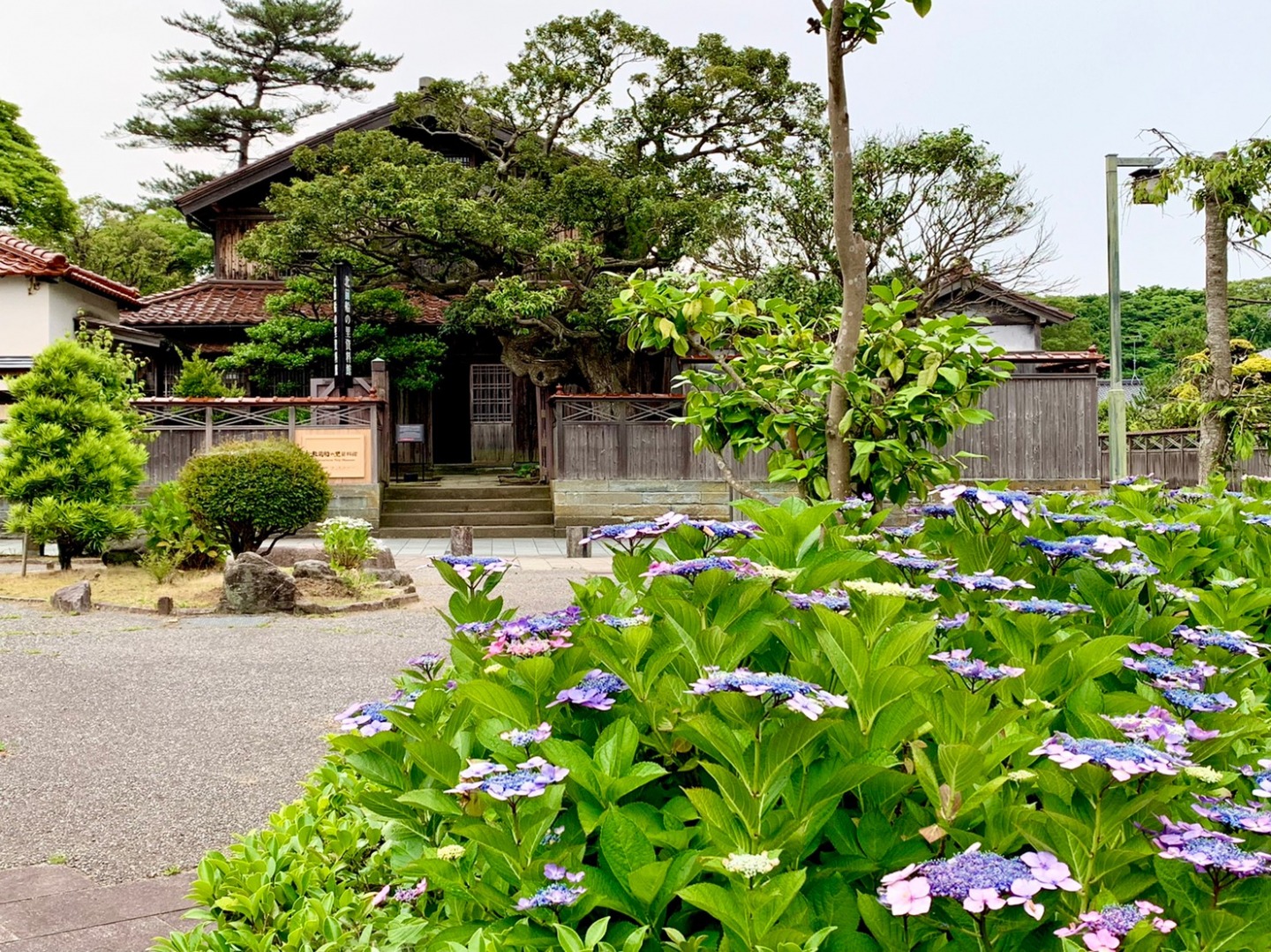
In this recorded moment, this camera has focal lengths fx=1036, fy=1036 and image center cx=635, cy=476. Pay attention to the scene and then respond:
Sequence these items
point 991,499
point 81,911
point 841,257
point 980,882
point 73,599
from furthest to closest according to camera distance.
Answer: point 73,599 → point 841,257 → point 81,911 → point 991,499 → point 980,882

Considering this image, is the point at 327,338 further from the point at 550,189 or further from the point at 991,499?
the point at 991,499

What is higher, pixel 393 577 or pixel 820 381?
pixel 820 381

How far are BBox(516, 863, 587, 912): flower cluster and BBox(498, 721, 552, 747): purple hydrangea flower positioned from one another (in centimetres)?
17

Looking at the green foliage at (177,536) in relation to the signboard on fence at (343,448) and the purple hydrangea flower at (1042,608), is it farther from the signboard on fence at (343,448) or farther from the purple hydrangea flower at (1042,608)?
the purple hydrangea flower at (1042,608)

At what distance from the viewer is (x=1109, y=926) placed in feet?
3.69

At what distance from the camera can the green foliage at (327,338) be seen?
19.9 m

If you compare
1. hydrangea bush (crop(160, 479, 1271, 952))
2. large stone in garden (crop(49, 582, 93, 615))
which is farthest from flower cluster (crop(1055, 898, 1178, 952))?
large stone in garden (crop(49, 582, 93, 615))

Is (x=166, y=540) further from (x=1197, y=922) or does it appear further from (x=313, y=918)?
(x=1197, y=922)

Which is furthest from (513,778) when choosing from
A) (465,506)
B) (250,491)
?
(465,506)

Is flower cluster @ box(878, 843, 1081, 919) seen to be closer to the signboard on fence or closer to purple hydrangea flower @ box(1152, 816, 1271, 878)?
purple hydrangea flower @ box(1152, 816, 1271, 878)

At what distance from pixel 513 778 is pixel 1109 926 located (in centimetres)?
72

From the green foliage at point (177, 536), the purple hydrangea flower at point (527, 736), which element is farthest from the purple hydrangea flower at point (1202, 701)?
the green foliage at point (177, 536)

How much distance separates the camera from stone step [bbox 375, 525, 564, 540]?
57.6 ft

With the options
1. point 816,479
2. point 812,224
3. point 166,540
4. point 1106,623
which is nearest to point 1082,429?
point 812,224
